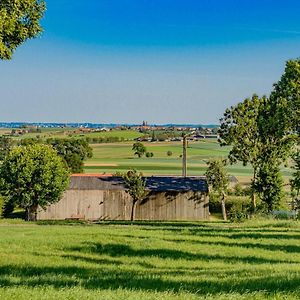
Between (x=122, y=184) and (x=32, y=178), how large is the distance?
10.5m

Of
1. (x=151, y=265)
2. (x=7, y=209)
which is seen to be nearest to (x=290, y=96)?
(x=151, y=265)

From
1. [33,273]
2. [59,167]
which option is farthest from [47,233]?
[59,167]

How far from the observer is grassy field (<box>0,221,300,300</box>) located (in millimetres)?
9773

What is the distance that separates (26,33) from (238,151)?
40.4m

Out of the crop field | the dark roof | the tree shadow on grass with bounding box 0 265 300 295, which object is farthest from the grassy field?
the crop field

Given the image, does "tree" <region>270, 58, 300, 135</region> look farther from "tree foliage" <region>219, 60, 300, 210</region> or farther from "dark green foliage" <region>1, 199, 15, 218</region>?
"dark green foliage" <region>1, 199, 15, 218</region>

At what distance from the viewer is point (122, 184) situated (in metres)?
56.7

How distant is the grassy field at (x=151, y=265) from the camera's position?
9773mm

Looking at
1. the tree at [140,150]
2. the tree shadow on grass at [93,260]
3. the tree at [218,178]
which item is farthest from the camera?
the tree at [140,150]

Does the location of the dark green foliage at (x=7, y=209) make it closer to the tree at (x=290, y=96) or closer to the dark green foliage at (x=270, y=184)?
the dark green foliage at (x=270, y=184)

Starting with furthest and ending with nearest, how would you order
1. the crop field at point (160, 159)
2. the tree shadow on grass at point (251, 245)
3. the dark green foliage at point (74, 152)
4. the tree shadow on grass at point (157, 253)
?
the crop field at point (160, 159) → the dark green foliage at point (74, 152) → the tree shadow on grass at point (251, 245) → the tree shadow on grass at point (157, 253)

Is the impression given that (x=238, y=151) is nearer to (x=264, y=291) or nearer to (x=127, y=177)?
(x=127, y=177)

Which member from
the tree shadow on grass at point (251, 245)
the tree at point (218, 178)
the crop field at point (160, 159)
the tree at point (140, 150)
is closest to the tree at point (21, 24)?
the tree shadow on grass at point (251, 245)

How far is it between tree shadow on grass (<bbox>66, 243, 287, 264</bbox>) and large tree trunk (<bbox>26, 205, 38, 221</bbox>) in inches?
1281
